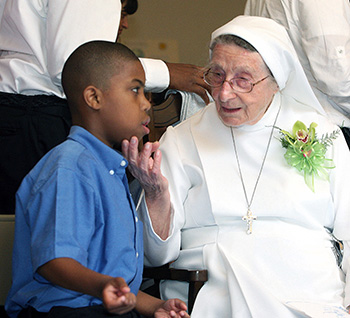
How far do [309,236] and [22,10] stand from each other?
2.03m

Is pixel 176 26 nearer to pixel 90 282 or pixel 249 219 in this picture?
pixel 249 219

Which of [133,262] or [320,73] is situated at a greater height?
[320,73]

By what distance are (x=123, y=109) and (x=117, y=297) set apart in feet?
3.19

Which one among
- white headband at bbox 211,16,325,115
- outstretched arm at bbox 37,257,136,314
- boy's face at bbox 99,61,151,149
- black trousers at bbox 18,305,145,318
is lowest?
black trousers at bbox 18,305,145,318

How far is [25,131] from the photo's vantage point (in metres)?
3.21

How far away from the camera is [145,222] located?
A: 3057 mm

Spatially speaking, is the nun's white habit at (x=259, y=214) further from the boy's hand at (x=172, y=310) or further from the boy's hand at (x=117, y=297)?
the boy's hand at (x=117, y=297)

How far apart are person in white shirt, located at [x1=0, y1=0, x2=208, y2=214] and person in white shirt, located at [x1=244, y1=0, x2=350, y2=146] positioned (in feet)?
4.58

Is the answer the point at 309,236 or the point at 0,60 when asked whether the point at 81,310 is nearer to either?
the point at 309,236

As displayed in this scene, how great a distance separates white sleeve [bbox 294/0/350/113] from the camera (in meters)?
3.96

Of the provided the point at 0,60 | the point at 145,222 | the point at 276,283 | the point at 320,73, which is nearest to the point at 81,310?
the point at 145,222

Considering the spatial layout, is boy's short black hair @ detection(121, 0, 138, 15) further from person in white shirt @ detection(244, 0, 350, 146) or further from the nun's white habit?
the nun's white habit

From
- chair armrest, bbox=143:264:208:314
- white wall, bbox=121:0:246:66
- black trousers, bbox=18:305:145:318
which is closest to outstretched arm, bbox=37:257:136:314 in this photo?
black trousers, bbox=18:305:145:318

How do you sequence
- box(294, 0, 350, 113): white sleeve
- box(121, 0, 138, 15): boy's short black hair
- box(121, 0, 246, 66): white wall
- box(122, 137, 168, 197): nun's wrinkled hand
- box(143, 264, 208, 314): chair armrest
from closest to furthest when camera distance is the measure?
box(122, 137, 168, 197): nun's wrinkled hand < box(143, 264, 208, 314): chair armrest < box(294, 0, 350, 113): white sleeve < box(121, 0, 138, 15): boy's short black hair < box(121, 0, 246, 66): white wall
